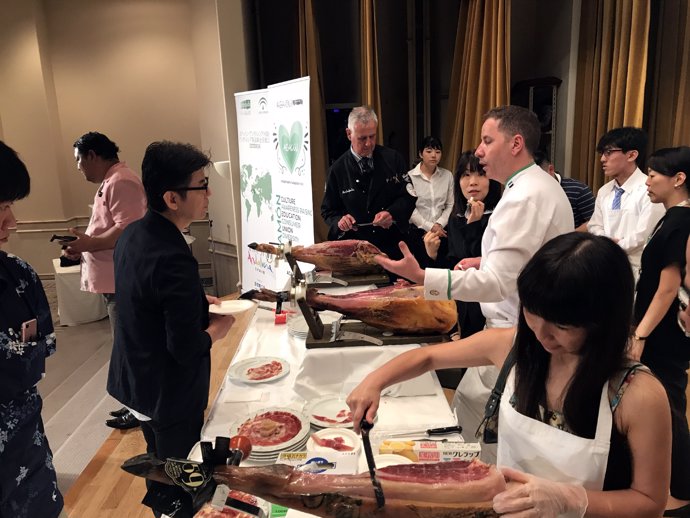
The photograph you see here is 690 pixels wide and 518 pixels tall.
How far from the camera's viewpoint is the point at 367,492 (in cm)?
92

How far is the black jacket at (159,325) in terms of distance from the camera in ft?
4.75

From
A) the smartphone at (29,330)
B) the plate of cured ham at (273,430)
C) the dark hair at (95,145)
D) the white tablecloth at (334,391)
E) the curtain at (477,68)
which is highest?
the curtain at (477,68)

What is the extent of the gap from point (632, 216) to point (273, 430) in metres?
2.59

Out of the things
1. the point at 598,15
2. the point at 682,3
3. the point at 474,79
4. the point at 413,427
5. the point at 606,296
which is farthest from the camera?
the point at 474,79

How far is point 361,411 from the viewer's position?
120 centimetres

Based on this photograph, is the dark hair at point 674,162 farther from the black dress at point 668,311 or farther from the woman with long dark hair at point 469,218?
the woman with long dark hair at point 469,218

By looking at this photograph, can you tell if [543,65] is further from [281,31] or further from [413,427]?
[413,427]

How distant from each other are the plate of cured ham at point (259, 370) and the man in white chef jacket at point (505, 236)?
0.53 meters

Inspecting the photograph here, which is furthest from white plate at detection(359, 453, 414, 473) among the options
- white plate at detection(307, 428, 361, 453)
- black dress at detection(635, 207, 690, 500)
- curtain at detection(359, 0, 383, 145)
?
curtain at detection(359, 0, 383, 145)

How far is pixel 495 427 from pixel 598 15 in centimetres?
383

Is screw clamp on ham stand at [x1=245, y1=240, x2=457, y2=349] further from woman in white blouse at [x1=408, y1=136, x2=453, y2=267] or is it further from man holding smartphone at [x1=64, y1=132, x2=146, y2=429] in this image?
woman in white blouse at [x1=408, y1=136, x2=453, y2=267]

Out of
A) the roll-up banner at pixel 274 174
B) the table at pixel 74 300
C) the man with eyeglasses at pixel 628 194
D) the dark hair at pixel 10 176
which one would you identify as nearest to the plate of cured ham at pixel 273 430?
the dark hair at pixel 10 176

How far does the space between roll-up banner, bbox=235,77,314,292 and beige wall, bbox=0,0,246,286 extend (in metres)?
1.16

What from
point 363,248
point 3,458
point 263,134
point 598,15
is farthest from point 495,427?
point 598,15
